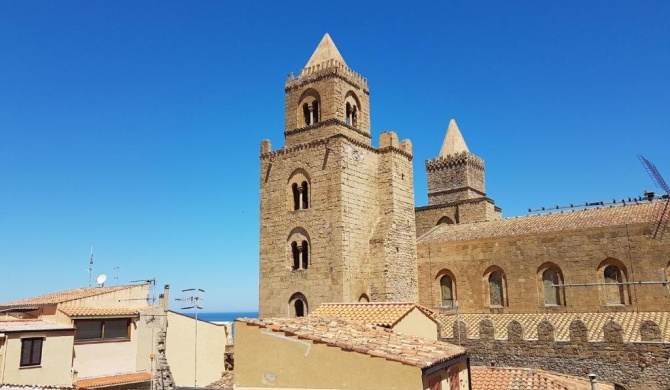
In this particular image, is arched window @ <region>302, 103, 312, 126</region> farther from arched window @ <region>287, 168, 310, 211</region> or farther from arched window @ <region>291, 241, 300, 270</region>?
arched window @ <region>291, 241, 300, 270</region>

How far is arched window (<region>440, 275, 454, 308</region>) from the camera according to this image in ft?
94.2

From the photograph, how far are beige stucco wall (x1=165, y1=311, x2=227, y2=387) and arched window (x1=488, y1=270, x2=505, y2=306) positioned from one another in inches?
518

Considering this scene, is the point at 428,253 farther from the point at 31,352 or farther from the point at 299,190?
the point at 31,352

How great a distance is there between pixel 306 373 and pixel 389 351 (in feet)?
5.50

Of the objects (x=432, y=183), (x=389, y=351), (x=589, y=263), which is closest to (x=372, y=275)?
(x=589, y=263)

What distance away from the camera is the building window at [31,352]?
18.4 metres

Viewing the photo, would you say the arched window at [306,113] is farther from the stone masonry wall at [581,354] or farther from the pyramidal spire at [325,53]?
the stone masonry wall at [581,354]

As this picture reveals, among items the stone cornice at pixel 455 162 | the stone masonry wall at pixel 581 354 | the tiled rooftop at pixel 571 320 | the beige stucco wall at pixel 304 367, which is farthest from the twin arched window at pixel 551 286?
the beige stucco wall at pixel 304 367

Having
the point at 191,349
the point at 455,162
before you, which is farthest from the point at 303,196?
the point at 455,162

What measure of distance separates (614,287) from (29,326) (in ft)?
74.6

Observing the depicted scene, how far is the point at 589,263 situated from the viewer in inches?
970

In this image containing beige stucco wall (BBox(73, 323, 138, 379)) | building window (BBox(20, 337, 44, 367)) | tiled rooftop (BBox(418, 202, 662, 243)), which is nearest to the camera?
building window (BBox(20, 337, 44, 367))

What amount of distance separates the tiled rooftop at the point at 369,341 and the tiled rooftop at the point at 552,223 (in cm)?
1449

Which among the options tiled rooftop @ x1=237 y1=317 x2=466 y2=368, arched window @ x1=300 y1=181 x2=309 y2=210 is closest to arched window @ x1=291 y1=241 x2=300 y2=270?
arched window @ x1=300 y1=181 x2=309 y2=210
